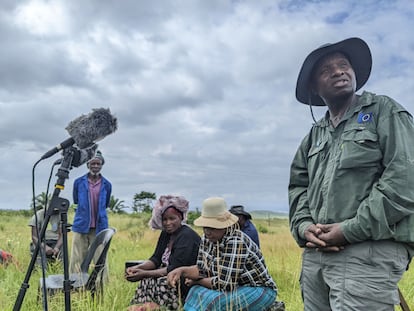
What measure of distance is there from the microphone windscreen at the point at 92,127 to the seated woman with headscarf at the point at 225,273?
118cm

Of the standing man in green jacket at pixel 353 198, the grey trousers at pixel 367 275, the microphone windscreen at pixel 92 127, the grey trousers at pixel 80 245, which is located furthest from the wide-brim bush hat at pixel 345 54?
the grey trousers at pixel 80 245

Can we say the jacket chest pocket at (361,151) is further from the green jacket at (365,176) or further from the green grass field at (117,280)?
the green grass field at (117,280)

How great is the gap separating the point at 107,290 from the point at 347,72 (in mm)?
3455

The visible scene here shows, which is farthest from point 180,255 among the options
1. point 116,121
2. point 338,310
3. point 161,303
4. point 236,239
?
point 338,310

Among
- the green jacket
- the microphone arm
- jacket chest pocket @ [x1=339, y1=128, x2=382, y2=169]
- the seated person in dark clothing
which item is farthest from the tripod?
the seated person in dark clothing

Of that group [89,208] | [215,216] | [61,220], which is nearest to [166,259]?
[215,216]

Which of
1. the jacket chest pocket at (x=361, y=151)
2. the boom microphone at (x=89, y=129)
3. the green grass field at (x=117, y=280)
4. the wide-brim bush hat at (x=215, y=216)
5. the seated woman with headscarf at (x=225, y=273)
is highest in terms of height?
the boom microphone at (x=89, y=129)

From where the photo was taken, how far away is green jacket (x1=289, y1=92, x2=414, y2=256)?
2.15 metres

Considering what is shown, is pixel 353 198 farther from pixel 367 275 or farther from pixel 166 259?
pixel 166 259

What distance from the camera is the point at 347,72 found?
8.34 ft

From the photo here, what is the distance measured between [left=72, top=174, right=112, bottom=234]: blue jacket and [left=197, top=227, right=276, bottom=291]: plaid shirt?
3.12 m

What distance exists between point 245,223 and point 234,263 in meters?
2.04

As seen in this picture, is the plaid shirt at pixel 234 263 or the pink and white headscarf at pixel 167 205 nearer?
the plaid shirt at pixel 234 263

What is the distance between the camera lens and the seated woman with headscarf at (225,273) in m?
3.82
